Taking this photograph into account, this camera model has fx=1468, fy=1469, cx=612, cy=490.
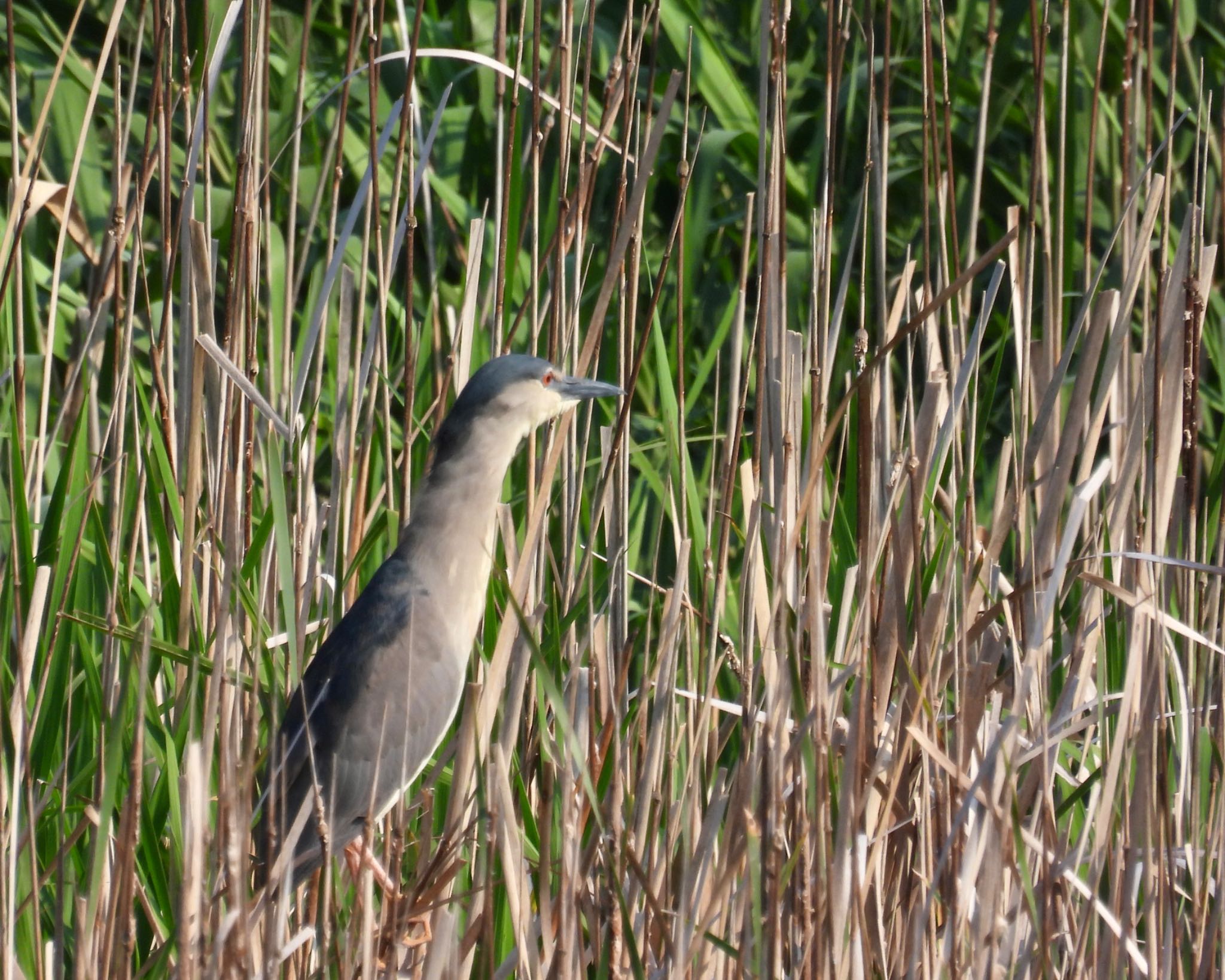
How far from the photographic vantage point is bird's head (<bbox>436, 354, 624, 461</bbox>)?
1.81 meters

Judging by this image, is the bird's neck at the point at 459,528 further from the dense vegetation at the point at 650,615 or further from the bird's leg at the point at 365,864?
the bird's leg at the point at 365,864

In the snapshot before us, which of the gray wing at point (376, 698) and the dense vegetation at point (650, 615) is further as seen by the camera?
the gray wing at point (376, 698)

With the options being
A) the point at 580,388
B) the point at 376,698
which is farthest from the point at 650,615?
the point at 376,698

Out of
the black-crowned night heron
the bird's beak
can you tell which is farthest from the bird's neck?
the bird's beak

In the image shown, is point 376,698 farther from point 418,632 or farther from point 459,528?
point 459,528

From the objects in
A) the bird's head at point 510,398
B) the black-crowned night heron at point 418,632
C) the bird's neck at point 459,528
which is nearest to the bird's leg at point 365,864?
the black-crowned night heron at point 418,632

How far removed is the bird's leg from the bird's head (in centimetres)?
52

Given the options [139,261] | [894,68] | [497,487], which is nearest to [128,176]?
[139,261]

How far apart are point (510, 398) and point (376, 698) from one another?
446 mm

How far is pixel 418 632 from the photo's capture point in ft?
6.42

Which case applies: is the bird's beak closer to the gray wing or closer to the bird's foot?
the gray wing

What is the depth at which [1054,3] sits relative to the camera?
4047 millimetres

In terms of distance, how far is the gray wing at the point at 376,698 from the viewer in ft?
6.26

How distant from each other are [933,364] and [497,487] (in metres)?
0.61
